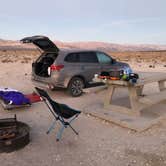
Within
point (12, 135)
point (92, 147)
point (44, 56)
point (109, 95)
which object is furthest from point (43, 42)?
point (92, 147)

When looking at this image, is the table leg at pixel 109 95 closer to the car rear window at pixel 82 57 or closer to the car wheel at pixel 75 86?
the car wheel at pixel 75 86

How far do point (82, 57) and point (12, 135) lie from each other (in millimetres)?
5267

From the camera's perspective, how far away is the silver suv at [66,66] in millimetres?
8711

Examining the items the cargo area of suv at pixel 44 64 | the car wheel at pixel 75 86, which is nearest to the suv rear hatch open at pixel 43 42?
the cargo area of suv at pixel 44 64

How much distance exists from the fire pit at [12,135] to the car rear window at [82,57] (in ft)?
13.4

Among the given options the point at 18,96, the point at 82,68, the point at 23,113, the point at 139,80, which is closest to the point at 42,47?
the point at 82,68

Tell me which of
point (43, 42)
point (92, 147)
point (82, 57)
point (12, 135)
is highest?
point (43, 42)

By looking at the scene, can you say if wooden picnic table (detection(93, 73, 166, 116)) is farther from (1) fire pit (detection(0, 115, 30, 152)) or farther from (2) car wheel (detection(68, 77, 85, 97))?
(1) fire pit (detection(0, 115, 30, 152))

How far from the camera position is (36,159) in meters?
4.32

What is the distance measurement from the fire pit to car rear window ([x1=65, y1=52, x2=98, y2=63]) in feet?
13.4

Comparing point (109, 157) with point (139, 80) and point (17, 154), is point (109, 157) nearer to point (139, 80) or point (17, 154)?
point (17, 154)

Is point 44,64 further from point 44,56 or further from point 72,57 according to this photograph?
point 72,57

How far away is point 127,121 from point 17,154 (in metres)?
2.63

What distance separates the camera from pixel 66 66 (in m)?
8.88
